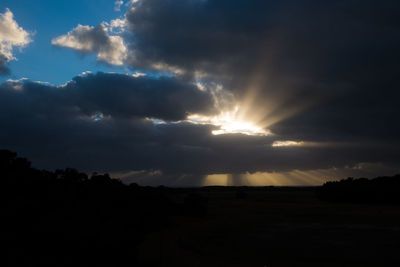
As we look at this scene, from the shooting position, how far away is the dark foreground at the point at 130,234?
15.3 meters

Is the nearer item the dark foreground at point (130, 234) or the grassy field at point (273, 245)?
the dark foreground at point (130, 234)

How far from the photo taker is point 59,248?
15891mm

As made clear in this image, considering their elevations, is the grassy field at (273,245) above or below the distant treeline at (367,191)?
below

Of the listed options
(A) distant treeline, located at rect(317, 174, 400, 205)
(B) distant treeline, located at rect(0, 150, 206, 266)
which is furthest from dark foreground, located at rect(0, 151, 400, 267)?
(A) distant treeline, located at rect(317, 174, 400, 205)

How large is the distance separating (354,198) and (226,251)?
258ft

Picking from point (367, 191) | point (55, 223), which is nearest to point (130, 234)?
point (55, 223)

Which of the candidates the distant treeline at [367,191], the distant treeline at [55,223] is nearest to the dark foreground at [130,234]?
the distant treeline at [55,223]

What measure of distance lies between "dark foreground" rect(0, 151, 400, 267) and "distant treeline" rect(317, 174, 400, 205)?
163ft

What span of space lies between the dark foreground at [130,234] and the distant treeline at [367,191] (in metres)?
49.8

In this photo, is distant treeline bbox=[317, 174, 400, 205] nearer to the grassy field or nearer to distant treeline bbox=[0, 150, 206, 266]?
the grassy field

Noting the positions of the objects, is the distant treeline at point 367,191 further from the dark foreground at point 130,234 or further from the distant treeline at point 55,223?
the distant treeline at point 55,223

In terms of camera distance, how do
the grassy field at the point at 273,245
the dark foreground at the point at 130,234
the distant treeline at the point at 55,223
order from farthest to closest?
the grassy field at the point at 273,245, the dark foreground at the point at 130,234, the distant treeline at the point at 55,223

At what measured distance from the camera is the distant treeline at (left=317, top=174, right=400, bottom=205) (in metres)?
84.2

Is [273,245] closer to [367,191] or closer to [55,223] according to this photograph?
[55,223]
